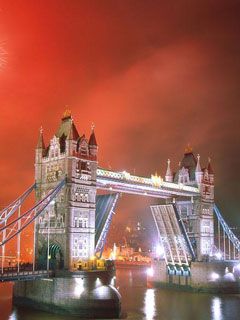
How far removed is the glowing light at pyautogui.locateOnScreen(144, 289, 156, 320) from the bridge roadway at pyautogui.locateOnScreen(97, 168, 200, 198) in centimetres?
1516

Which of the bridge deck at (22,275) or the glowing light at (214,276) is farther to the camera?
the glowing light at (214,276)

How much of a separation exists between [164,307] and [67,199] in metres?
19.2

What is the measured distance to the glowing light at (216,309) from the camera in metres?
55.4

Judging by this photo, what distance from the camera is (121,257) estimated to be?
172m

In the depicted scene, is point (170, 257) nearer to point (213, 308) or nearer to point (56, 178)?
point (213, 308)

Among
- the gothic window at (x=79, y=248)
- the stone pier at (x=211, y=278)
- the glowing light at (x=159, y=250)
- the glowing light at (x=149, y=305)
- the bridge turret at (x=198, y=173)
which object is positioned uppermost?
the bridge turret at (x=198, y=173)

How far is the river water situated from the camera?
5319 centimetres

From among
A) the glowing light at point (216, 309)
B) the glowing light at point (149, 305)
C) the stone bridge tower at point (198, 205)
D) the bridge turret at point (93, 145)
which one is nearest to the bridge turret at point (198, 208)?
the stone bridge tower at point (198, 205)

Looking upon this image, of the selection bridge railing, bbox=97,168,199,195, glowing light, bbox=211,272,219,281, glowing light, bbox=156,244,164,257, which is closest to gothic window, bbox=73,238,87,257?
bridge railing, bbox=97,168,199,195

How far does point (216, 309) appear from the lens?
199ft

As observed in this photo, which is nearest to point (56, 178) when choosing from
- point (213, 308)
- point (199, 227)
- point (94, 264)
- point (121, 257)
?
point (94, 264)

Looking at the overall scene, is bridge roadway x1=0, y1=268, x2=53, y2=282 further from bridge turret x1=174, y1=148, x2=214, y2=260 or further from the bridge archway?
bridge turret x1=174, y1=148, x2=214, y2=260

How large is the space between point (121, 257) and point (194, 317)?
387ft

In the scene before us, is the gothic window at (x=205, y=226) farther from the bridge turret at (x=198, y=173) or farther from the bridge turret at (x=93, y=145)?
the bridge turret at (x=93, y=145)
